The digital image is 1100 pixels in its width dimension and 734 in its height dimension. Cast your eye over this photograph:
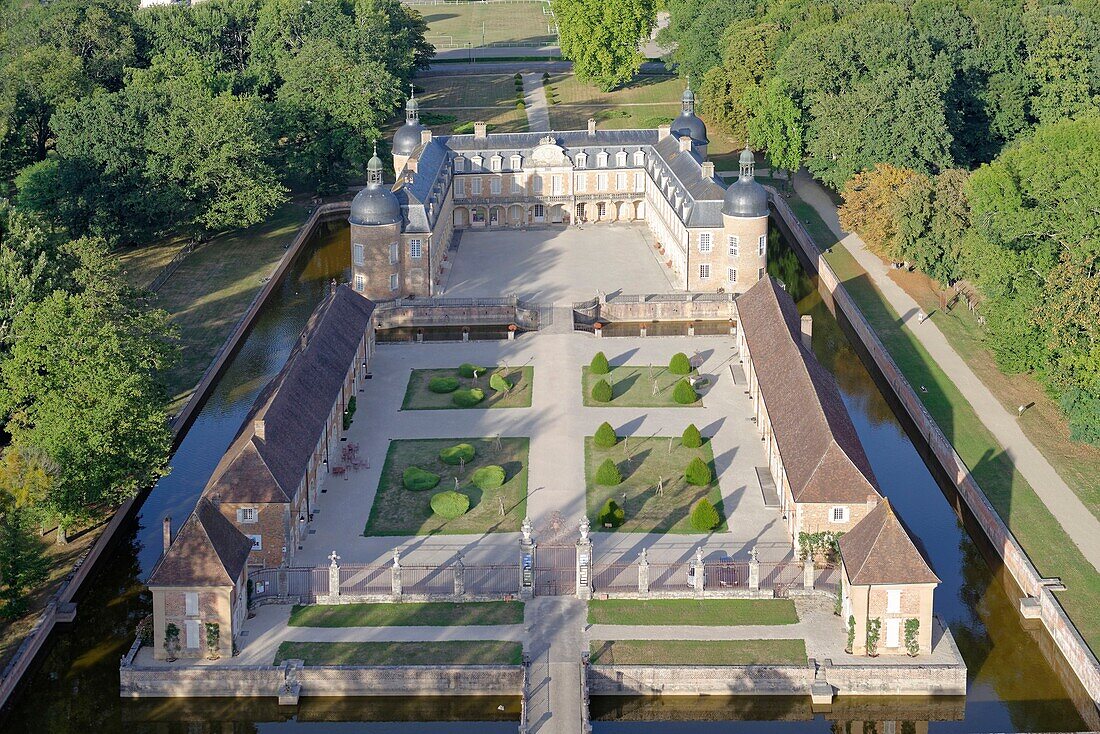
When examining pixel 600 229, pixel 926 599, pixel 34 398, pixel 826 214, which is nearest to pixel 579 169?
pixel 600 229

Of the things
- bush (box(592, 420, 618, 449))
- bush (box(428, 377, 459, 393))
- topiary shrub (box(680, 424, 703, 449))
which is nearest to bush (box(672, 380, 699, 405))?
topiary shrub (box(680, 424, 703, 449))

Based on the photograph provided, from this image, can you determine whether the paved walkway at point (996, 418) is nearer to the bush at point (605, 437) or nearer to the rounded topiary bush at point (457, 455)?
the bush at point (605, 437)

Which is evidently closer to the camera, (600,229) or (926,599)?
(926,599)

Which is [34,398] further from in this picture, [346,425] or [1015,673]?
[1015,673]

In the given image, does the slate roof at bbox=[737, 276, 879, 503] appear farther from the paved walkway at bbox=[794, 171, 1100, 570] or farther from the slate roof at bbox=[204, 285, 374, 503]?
the slate roof at bbox=[204, 285, 374, 503]

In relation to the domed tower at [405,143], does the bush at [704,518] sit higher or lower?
lower

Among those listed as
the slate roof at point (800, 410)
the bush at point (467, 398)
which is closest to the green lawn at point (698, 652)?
the slate roof at point (800, 410)

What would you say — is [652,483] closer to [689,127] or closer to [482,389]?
[482,389]
